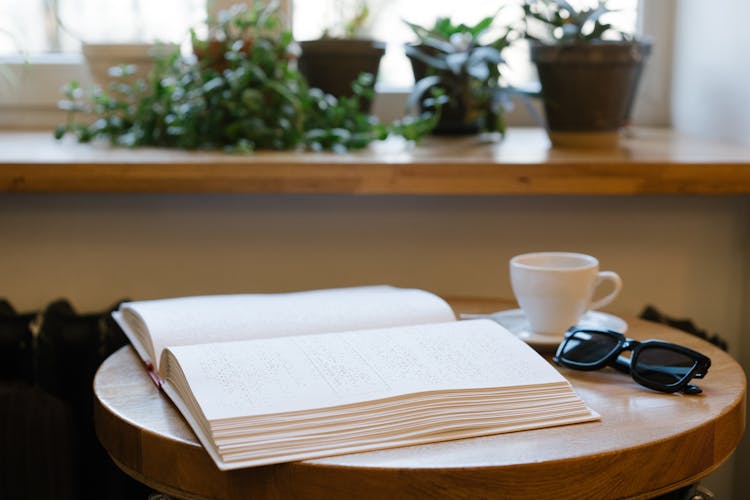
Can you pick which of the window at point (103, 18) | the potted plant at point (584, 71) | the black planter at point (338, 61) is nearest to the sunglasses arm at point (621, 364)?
the potted plant at point (584, 71)

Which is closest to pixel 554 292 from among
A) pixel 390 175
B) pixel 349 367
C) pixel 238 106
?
pixel 349 367

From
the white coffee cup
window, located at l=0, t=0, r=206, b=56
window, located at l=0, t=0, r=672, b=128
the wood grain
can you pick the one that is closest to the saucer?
the white coffee cup

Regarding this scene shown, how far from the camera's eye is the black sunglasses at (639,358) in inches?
34.8

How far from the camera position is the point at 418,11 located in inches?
70.9

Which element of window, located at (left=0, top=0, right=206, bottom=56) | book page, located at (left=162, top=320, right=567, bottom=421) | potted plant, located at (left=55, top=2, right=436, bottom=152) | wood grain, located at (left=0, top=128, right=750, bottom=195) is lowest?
book page, located at (left=162, top=320, right=567, bottom=421)

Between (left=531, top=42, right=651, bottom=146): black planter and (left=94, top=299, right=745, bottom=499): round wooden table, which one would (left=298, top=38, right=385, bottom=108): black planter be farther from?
(left=94, top=299, right=745, bottom=499): round wooden table

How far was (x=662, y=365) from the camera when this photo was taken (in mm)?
900

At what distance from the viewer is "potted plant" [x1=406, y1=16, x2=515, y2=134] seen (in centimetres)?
158

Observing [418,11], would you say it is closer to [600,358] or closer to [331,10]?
[331,10]

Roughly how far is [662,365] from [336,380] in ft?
1.05

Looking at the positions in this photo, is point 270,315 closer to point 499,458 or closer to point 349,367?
point 349,367

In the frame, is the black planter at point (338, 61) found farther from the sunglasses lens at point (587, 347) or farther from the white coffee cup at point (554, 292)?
the sunglasses lens at point (587, 347)

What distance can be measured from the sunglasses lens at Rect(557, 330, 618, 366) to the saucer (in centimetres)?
3

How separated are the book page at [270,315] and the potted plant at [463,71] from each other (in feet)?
1.98
